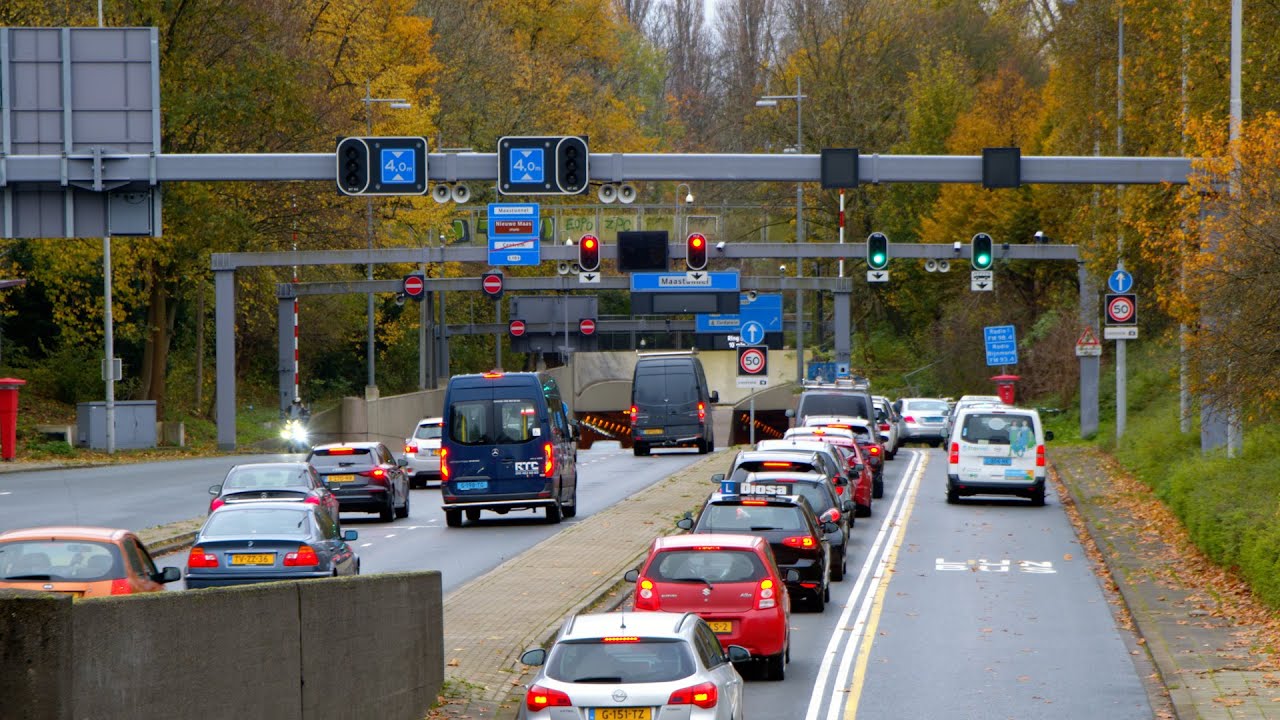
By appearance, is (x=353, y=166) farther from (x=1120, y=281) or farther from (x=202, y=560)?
(x=1120, y=281)

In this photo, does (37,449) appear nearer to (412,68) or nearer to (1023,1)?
(412,68)

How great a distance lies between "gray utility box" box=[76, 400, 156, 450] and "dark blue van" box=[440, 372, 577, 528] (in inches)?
820

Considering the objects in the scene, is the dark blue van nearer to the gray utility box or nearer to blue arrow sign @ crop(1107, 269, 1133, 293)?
blue arrow sign @ crop(1107, 269, 1133, 293)

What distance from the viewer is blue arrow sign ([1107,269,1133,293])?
35.8m

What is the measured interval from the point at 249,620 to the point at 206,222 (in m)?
40.0

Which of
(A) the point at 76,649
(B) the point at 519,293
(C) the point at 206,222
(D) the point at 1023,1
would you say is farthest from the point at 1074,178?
(B) the point at 519,293

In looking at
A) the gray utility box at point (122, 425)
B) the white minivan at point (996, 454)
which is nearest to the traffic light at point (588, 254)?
the white minivan at point (996, 454)

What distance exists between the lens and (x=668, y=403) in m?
50.2

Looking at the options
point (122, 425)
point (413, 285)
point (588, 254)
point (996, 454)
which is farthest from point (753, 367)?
point (122, 425)

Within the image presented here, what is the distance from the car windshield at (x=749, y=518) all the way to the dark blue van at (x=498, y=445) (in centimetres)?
1020

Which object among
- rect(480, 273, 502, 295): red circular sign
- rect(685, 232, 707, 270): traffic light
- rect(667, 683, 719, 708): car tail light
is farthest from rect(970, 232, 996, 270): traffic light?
rect(667, 683, 719, 708): car tail light

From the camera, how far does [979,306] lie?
68.5 metres

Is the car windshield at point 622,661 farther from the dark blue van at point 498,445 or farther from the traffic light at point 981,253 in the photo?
the traffic light at point 981,253

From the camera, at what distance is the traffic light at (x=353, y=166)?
2525cm
